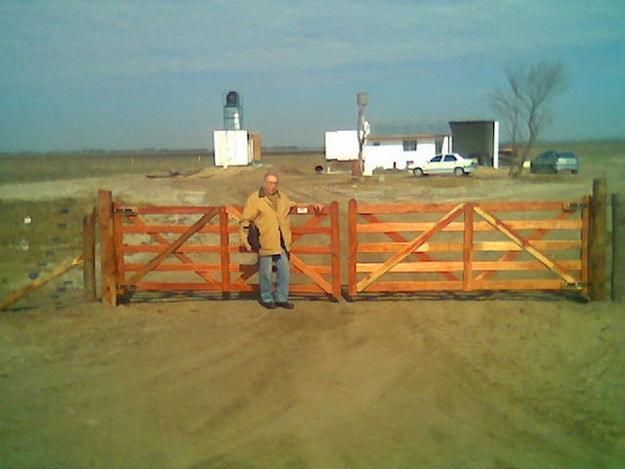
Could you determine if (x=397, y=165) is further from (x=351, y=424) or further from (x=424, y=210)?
(x=351, y=424)

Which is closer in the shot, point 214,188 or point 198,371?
point 198,371

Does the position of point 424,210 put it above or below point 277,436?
above

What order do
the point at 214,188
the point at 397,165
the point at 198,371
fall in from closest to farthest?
the point at 198,371 < the point at 214,188 < the point at 397,165

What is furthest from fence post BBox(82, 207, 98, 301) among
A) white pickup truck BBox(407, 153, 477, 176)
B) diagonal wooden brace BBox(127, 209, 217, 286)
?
white pickup truck BBox(407, 153, 477, 176)

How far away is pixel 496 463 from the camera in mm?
4715

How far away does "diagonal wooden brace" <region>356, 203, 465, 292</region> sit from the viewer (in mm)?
9211

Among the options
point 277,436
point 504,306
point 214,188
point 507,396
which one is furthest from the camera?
point 214,188

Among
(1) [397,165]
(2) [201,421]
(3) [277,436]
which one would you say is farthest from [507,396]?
(1) [397,165]

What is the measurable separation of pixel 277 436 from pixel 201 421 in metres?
0.66

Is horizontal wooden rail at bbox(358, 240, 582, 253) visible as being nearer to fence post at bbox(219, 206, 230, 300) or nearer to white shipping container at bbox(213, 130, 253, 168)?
fence post at bbox(219, 206, 230, 300)

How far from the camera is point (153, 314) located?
9.10 meters

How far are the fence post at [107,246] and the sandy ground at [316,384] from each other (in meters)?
0.27

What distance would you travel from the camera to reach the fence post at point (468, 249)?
30.1ft

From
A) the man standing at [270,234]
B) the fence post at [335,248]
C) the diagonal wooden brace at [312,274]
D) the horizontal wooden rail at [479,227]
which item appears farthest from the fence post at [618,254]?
the man standing at [270,234]
